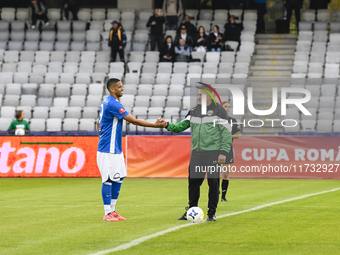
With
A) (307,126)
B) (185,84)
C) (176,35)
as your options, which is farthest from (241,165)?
(176,35)

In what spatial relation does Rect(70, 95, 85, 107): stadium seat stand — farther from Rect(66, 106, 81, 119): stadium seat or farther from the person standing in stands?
the person standing in stands

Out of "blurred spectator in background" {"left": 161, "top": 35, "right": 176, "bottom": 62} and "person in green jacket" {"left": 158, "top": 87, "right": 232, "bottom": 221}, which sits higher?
"blurred spectator in background" {"left": 161, "top": 35, "right": 176, "bottom": 62}

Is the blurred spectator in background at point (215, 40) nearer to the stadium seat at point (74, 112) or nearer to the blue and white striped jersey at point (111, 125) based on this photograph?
the stadium seat at point (74, 112)

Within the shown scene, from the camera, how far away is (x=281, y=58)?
91.9 feet

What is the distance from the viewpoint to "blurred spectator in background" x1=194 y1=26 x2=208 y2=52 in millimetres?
26781

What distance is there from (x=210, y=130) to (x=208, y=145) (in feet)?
0.74

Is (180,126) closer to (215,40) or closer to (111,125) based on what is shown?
(111,125)

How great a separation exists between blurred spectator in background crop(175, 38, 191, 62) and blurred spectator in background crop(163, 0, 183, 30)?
1967mm

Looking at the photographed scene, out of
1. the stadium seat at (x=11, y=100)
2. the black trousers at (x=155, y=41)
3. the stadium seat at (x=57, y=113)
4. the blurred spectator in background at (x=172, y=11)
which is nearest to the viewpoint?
the stadium seat at (x=57, y=113)

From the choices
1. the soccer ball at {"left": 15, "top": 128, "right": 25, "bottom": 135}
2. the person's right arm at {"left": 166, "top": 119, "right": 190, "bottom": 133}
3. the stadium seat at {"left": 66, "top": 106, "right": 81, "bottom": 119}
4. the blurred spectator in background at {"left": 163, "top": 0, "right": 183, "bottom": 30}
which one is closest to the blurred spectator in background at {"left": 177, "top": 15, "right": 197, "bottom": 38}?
the blurred spectator in background at {"left": 163, "top": 0, "right": 183, "bottom": 30}

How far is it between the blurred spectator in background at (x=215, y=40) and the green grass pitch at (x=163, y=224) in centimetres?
1265

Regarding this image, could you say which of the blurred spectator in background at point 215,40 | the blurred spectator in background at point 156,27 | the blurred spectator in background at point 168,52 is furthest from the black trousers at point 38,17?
the blurred spectator in background at point 215,40

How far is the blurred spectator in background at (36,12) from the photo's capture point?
2950 centimetres

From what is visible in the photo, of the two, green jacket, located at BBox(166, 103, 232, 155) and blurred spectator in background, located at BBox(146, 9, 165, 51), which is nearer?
green jacket, located at BBox(166, 103, 232, 155)
